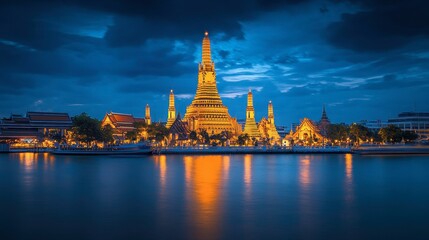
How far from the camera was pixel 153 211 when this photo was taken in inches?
702

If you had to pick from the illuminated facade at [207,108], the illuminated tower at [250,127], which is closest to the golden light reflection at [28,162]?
the illuminated facade at [207,108]

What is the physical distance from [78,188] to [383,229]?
15595 millimetres

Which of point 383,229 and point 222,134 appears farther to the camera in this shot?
point 222,134

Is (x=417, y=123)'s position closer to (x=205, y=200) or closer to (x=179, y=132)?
(x=179, y=132)

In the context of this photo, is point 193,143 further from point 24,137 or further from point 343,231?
point 343,231

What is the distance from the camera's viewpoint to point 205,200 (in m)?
A: 20.4

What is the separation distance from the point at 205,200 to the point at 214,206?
5.28 feet

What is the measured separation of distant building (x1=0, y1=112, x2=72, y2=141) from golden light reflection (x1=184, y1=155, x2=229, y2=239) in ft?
164

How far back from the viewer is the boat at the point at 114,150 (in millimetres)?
56781

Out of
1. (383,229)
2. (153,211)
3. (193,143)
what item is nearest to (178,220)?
(153,211)

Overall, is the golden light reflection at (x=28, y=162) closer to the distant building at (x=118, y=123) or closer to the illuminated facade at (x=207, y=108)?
the illuminated facade at (x=207, y=108)

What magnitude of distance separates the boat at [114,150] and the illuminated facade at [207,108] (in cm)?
1116

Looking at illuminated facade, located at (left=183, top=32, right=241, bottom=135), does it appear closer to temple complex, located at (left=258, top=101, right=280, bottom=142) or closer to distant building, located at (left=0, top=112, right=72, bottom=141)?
temple complex, located at (left=258, top=101, right=280, bottom=142)

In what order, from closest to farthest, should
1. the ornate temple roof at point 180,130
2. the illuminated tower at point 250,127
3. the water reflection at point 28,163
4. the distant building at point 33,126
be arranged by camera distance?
1. the water reflection at point 28,163
2. the ornate temple roof at point 180,130
3. the illuminated tower at point 250,127
4. the distant building at point 33,126
